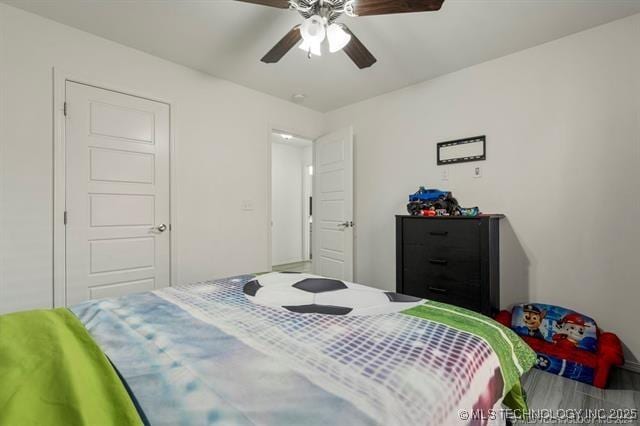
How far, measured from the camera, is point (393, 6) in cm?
150

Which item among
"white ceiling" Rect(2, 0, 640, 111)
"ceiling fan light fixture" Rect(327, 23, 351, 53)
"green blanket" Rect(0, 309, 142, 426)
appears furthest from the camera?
"white ceiling" Rect(2, 0, 640, 111)

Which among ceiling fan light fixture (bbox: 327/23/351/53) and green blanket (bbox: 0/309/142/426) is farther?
ceiling fan light fixture (bbox: 327/23/351/53)

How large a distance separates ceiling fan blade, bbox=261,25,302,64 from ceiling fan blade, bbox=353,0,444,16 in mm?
371

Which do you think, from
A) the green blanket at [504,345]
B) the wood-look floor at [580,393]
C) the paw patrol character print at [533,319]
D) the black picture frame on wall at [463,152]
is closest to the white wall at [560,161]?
the black picture frame on wall at [463,152]

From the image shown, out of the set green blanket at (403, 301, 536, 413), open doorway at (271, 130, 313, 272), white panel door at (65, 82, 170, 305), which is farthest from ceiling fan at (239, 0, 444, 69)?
open doorway at (271, 130, 313, 272)

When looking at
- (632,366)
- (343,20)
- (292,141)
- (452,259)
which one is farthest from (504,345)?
(292,141)

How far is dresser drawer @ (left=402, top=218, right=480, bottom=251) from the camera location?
2146 mm

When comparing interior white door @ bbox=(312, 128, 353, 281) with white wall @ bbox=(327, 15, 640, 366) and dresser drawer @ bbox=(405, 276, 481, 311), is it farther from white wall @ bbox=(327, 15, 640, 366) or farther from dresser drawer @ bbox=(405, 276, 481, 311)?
dresser drawer @ bbox=(405, 276, 481, 311)

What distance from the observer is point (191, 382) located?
66 cm

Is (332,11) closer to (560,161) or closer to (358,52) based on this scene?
(358,52)

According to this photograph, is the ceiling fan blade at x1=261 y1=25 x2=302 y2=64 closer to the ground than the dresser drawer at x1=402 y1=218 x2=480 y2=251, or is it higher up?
higher up

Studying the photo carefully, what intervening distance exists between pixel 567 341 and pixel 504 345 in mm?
1702

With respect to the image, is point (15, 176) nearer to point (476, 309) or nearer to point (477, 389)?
point (477, 389)

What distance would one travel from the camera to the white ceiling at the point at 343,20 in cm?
193
